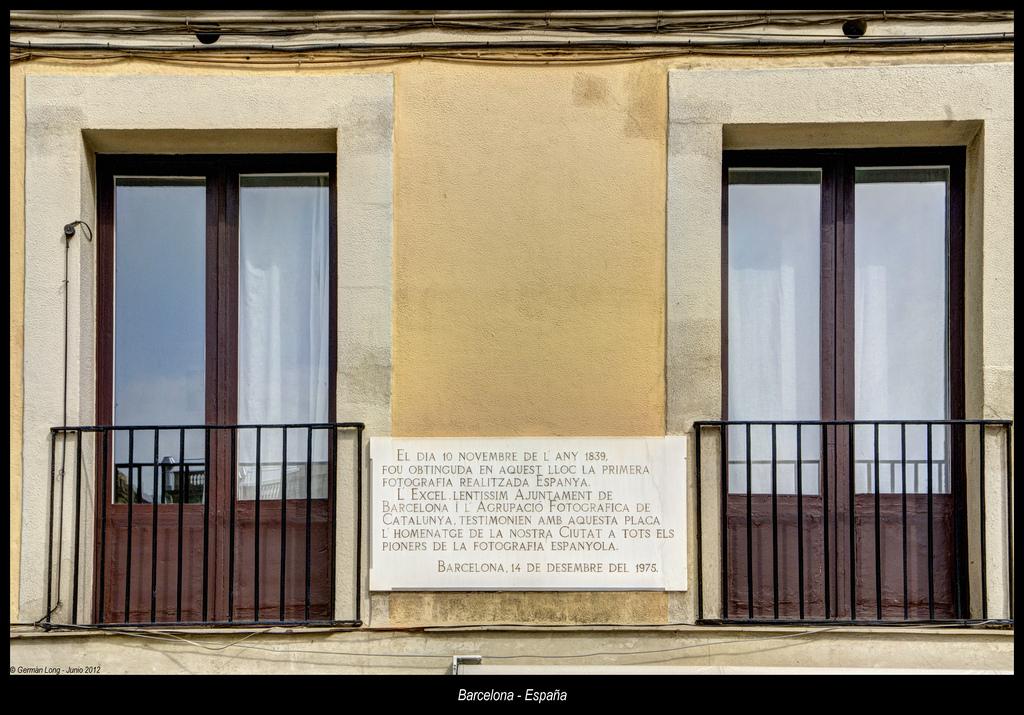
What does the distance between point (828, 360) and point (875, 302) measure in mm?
401

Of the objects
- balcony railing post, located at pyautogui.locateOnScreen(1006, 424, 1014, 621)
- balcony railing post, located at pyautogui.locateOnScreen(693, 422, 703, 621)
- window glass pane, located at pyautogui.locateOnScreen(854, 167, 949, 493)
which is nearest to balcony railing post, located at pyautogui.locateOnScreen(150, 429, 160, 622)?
balcony railing post, located at pyautogui.locateOnScreen(693, 422, 703, 621)

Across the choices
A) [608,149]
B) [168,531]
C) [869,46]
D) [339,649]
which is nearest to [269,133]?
[608,149]

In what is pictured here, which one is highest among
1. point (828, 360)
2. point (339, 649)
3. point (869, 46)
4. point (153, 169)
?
point (869, 46)

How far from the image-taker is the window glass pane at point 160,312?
6.28 meters

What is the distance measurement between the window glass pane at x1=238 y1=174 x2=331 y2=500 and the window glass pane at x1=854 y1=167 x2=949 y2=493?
283 centimetres

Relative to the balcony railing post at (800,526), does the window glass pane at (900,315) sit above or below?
above

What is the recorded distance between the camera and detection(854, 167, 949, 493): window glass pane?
6.16 metres

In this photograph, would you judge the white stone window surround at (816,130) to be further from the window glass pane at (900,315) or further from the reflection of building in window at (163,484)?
the reflection of building in window at (163,484)

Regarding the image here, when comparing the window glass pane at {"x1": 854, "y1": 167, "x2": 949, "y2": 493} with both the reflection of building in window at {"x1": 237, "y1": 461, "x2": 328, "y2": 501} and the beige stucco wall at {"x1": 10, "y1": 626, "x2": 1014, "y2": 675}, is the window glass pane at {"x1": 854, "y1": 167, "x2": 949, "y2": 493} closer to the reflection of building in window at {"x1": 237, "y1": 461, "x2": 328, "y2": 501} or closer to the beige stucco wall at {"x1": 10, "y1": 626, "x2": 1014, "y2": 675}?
the beige stucco wall at {"x1": 10, "y1": 626, "x2": 1014, "y2": 675}

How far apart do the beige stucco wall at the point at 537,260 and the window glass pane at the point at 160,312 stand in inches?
19.3

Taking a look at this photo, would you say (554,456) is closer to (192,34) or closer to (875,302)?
(875,302)

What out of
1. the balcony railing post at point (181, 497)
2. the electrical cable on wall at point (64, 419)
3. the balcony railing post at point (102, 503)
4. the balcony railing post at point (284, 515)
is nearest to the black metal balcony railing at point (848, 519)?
the balcony railing post at point (284, 515)

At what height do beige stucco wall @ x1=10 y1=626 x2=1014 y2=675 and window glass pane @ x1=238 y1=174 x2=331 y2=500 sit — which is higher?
window glass pane @ x1=238 y1=174 x2=331 y2=500

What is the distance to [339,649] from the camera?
579 cm
